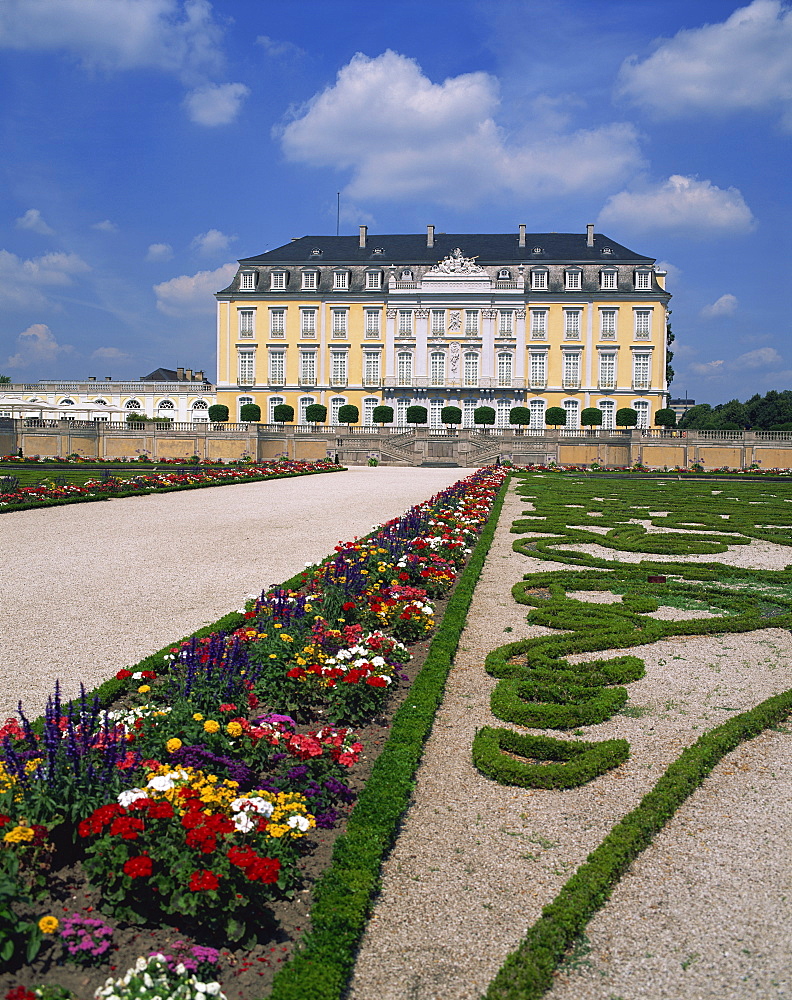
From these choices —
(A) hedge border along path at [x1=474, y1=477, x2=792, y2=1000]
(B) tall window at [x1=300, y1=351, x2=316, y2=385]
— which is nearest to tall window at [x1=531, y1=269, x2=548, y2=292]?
(B) tall window at [x1=300, y1=351, x2=316, y2=385]

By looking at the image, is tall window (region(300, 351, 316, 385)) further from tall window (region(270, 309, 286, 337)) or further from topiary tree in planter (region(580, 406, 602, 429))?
topiary tree in planter (region(580, 406, 602, 429))

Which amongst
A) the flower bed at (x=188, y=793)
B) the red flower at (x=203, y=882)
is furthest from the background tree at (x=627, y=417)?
the red flower at (x=203, y=882)

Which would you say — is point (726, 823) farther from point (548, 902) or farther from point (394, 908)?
point (394, 908)

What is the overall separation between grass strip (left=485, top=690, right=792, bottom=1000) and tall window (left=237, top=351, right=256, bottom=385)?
2247 inches

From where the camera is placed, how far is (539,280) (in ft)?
187

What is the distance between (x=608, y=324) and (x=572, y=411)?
21.6 feet

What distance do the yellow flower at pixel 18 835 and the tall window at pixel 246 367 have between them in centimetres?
5794

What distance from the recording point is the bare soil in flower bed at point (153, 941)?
7.28ft

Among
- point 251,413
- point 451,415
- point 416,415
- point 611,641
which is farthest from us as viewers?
point 251,413

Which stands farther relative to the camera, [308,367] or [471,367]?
[308,367]

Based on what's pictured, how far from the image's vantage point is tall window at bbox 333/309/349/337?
191 feet

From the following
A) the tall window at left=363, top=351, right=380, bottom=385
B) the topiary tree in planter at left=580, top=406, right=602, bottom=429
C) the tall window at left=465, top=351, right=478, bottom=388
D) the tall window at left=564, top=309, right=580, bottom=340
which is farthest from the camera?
the tall window at left=363, top=351, right=380, bottom=385

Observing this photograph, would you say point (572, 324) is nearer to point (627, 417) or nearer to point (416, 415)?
point (627, 417)

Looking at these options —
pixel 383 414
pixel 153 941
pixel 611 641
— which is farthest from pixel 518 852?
pixel 383 414
